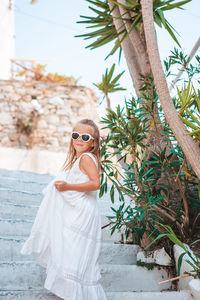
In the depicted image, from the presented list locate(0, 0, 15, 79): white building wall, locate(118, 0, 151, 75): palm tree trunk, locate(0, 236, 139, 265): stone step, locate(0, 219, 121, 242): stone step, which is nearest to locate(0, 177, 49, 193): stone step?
locate(0, 219, 121, 242): stone step

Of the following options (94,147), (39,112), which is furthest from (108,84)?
(39,112)

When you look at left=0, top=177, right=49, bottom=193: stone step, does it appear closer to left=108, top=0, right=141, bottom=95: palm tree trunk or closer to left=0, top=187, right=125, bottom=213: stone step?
left=0, top=187, right=125, bottom=213: stone step

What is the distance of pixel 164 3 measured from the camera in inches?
105

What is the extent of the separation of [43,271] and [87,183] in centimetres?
79

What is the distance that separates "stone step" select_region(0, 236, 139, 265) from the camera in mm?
2480

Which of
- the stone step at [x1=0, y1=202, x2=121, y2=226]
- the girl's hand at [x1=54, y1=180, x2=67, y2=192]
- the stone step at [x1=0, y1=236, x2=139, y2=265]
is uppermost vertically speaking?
the girl's hand at [x1=54, y1=180, x2=67, y2=192]

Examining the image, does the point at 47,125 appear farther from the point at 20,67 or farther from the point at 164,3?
the point at 164,3

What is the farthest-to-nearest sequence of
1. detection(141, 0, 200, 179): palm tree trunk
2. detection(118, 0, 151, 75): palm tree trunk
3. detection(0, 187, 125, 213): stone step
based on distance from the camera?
detection(0, 187, 125, 213): stone step, detection(118, 0, 151, 75): palm tree trunk, detection(141, 0, 200, 179): palm tree trunk

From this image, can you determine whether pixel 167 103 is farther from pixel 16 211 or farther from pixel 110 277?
pixel 16 211

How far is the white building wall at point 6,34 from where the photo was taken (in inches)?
425

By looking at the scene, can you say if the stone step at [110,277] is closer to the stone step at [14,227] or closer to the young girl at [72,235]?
the young girl at [72,235]

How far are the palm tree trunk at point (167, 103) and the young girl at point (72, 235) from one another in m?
0.54

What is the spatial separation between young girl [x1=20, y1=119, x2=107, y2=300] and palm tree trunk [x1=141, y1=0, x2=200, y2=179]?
21.1 inches

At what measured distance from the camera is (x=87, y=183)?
6.21ft
